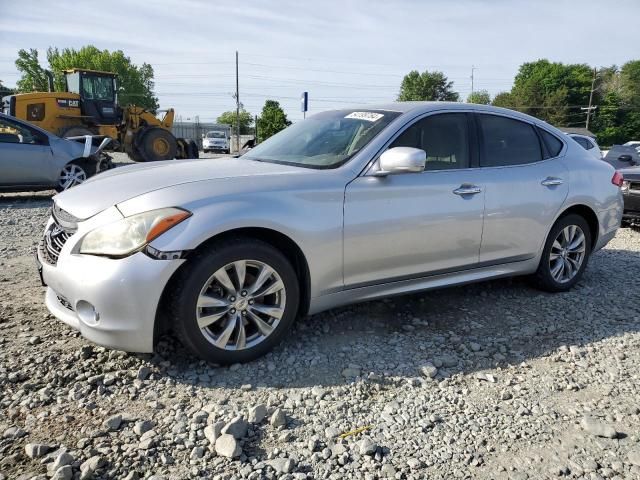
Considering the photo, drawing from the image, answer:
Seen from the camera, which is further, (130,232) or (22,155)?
(22,155)

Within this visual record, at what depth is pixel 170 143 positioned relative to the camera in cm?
1711

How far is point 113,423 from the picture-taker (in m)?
2.45

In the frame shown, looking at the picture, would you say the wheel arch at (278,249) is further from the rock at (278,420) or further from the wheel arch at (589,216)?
the wheel arch at (589,216)

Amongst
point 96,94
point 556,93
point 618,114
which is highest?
point 556,93

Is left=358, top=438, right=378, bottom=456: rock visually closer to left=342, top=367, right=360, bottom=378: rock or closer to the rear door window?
left=342, top=367, right=360, bottom=378: rock

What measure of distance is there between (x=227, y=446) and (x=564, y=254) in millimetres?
3512

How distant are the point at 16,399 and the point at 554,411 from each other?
2793mm

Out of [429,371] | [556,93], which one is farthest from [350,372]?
[556,93]

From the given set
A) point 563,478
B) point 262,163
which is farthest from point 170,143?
point 563,478

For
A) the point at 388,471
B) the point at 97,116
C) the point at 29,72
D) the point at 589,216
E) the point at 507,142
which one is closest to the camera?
the point at 388,471

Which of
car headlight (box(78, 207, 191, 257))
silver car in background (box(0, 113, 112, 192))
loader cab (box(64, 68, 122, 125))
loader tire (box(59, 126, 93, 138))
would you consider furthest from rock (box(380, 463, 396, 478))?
loader cab (box(64, 68, 122, 125))

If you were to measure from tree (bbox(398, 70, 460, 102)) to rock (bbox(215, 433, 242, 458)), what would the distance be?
9080 cm

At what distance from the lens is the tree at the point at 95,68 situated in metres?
77.0

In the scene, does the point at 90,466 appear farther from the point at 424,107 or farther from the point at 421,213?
the point at 424,107
